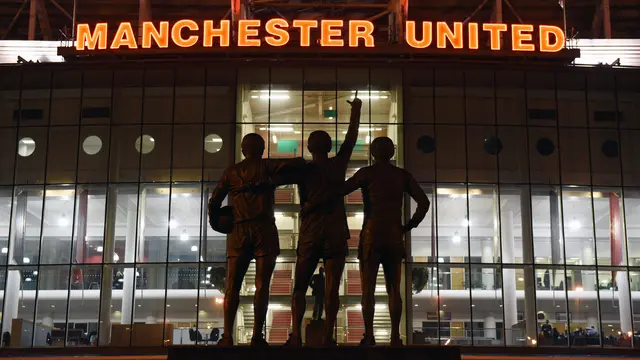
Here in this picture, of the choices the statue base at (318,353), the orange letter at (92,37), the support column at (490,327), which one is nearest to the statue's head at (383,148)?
the statue base at (318,353)

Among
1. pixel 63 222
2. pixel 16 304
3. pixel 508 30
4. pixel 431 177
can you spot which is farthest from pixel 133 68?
pixel 508 30

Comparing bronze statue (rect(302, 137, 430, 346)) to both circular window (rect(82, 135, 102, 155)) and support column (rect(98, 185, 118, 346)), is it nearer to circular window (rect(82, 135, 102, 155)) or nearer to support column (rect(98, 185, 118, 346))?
support column (rect(98, 185, 118, 346))

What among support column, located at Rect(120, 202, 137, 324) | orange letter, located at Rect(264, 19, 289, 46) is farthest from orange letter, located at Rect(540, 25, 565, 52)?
support column, located at Rect(120, 202, 137, 324)

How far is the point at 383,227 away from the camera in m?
15.6

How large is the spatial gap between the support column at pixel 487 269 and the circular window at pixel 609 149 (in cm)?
622

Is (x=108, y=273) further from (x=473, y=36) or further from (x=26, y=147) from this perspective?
(x=473, y=36)

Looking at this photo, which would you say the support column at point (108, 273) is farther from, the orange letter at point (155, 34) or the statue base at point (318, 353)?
the statue base at point (318, 353)

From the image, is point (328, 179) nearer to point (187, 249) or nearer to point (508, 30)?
point (187, 249)

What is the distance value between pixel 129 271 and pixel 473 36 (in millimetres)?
17307

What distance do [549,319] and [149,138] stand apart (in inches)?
702

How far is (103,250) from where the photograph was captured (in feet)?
128

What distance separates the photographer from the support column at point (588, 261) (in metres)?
39.3

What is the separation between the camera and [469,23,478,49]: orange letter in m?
41.0

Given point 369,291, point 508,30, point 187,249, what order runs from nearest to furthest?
point 369,291
point 187,249
point 508,30
